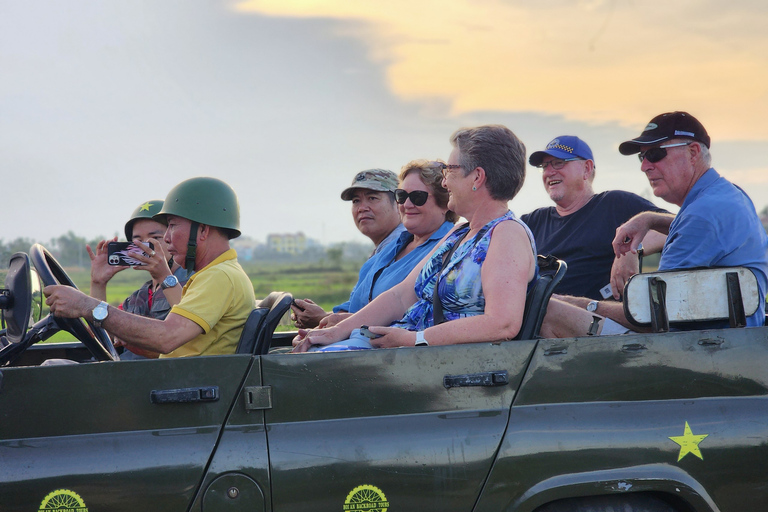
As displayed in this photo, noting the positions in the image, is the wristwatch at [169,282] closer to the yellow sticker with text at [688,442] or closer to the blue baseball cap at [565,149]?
the yellow sticker with text at [688,442]

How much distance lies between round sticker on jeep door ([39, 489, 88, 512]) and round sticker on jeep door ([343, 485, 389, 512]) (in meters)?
0.92

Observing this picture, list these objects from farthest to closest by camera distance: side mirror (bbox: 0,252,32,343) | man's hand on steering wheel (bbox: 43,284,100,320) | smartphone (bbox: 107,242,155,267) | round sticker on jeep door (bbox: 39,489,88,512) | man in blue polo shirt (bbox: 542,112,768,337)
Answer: smartphone (bbox: 107,242,155,267)
man in blue polo shirt (bbox: 542,112,768,337)
man's hand on steering wheel (bbox: 43,284,100,320)
side mirror (bbox: 0,252,32,343)
round sticker on jeep door (bbox: 39,489,88,512)

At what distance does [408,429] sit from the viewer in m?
2.45

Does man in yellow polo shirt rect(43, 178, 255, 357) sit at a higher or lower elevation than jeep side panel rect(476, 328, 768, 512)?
higher

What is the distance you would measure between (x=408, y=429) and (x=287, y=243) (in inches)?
6496

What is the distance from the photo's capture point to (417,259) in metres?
4.35

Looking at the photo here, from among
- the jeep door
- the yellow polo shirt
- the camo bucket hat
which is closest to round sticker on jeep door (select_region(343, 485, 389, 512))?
the jeep door

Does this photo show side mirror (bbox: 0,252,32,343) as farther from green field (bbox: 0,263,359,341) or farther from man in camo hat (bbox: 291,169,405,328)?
green field (bbox: 0,263,359,341)

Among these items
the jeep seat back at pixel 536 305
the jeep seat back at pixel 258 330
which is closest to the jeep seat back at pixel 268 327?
the jeep seat back at pixel 258 330

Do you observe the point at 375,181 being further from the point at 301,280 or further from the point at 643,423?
the point at 301,280

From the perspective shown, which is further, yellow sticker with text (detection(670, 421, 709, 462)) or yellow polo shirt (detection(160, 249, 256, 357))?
yellow polo shirt (detection(160, 249, 256, 357))

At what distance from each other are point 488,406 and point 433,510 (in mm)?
426

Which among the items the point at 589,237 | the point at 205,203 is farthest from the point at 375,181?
the point at 205,203

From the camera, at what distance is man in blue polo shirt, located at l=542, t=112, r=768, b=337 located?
3088 mm
